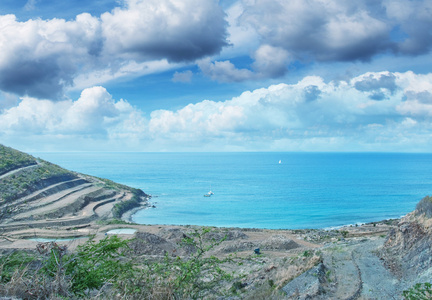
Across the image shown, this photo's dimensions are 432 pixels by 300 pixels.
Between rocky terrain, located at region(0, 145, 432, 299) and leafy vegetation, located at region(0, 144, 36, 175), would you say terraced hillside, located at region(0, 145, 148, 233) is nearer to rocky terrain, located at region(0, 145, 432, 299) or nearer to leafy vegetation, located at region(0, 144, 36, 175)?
leafy vegetation, located at region(0, 144, 36, 175)

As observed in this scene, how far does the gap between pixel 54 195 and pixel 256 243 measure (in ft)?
162

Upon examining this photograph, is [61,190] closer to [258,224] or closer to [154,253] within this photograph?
[258,224]

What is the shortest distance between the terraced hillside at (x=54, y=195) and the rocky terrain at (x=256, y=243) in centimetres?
19

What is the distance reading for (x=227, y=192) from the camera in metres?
114

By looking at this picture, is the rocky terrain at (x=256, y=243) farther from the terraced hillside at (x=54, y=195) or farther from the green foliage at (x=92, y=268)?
the green foliage at (x=92, y=268)

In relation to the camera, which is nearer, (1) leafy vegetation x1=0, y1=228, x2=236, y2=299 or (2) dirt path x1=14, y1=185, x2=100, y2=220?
(1) leafy vegetation x1=0, y1=228, x2=236, y2=299

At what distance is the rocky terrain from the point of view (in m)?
18.6

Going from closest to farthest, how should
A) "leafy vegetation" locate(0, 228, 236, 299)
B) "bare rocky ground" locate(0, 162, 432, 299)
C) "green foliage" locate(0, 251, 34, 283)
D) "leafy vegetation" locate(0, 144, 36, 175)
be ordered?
"leafy vegetation" locate(0, 228, 236, 299) < "green foliage" locate(0, 251, 34, 283) < "bare rocky ground" locate(0, 162, 432, 299) < "leafy vegetation" locate(0, 144, 36, 175)

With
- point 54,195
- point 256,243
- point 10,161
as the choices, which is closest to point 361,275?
point 256,243

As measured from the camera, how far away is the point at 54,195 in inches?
2916

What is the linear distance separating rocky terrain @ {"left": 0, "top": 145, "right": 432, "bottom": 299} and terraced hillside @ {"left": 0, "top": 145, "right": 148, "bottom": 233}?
7.4 inches

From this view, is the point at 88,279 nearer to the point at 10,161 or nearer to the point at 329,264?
the point at 329,264

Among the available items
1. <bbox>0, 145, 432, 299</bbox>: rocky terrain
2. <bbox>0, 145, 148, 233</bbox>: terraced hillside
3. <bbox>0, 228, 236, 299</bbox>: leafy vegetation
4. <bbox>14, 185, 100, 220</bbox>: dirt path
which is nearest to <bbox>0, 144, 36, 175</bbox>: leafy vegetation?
<bbox>0, 145, 148, 233</bbox>: terraced hillside

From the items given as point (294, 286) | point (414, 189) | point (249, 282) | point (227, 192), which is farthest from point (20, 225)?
point (414, 189)
